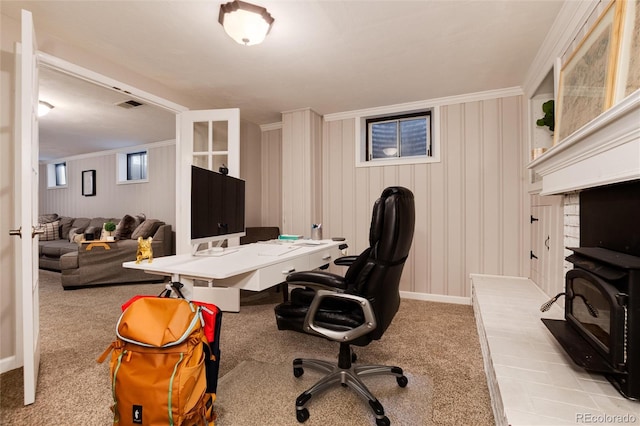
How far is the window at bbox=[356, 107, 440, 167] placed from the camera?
3.43m

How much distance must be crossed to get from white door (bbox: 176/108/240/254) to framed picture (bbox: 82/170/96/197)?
15.1 feet

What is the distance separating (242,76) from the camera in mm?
2766

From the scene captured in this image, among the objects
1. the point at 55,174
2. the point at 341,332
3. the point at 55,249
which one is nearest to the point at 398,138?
the point at 341,332

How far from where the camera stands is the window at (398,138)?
3.43 meters

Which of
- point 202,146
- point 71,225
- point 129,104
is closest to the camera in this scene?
point 202,146

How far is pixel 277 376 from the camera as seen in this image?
178 cm

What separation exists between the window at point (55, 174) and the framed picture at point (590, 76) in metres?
9.05

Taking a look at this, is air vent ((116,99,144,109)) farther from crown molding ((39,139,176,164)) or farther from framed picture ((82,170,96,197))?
framed picture ((82,170,96,197))

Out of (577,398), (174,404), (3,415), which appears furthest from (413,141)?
(3,415)

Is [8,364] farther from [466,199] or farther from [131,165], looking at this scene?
[131,165]

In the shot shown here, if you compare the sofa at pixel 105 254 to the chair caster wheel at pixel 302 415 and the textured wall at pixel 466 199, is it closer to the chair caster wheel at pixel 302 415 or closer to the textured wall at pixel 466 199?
the textured wall at pixel 466 199

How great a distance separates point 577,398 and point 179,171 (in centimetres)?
328

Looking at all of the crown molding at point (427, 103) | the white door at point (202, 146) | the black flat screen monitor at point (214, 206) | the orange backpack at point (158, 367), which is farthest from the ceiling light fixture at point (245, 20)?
the crown molding at point (427, 103)

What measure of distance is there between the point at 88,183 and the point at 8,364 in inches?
220
